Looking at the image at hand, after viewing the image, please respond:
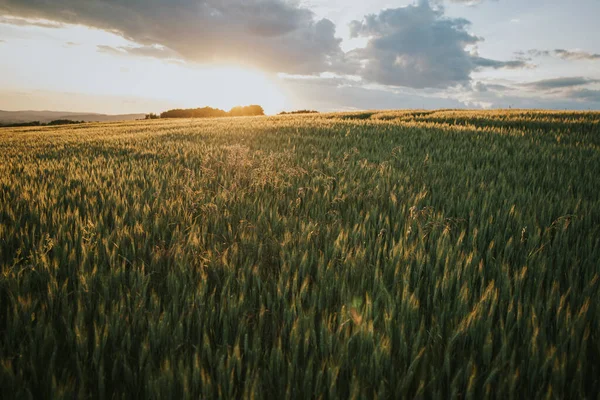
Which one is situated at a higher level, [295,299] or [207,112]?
[207,112]

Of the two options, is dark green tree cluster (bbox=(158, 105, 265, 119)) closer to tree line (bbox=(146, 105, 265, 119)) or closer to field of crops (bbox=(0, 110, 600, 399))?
tree line (bbox=(146, 105, 265, 119))

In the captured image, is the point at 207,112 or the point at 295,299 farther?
the point at 207,112

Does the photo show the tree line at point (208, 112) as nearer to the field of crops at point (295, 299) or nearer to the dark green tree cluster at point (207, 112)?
the dark green tree cluster at point (207, 112)

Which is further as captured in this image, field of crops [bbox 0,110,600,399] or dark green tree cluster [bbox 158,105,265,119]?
dark green tree cluster [bbox 158,105,265,119]

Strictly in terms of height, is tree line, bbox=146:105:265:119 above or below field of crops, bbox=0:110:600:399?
above

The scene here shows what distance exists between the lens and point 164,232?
2160 millimetres

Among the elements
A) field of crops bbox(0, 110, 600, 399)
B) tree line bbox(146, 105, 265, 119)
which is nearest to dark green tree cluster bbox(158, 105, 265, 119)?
tree line bbox(146, 105, 265, 119)

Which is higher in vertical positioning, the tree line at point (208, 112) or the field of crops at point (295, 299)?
the tree line at point (208, 112)

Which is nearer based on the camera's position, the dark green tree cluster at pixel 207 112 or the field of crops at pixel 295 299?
the field of crops at pixel 295 299

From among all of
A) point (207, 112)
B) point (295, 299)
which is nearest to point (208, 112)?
point (207, 112)

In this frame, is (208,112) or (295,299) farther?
(208,112)

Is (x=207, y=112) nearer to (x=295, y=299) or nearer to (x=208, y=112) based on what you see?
(x=208, y=112)

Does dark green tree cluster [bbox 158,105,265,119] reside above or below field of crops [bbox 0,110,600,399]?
above

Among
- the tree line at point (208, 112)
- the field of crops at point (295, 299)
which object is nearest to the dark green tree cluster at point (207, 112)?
the tree line at point (208, 112)
